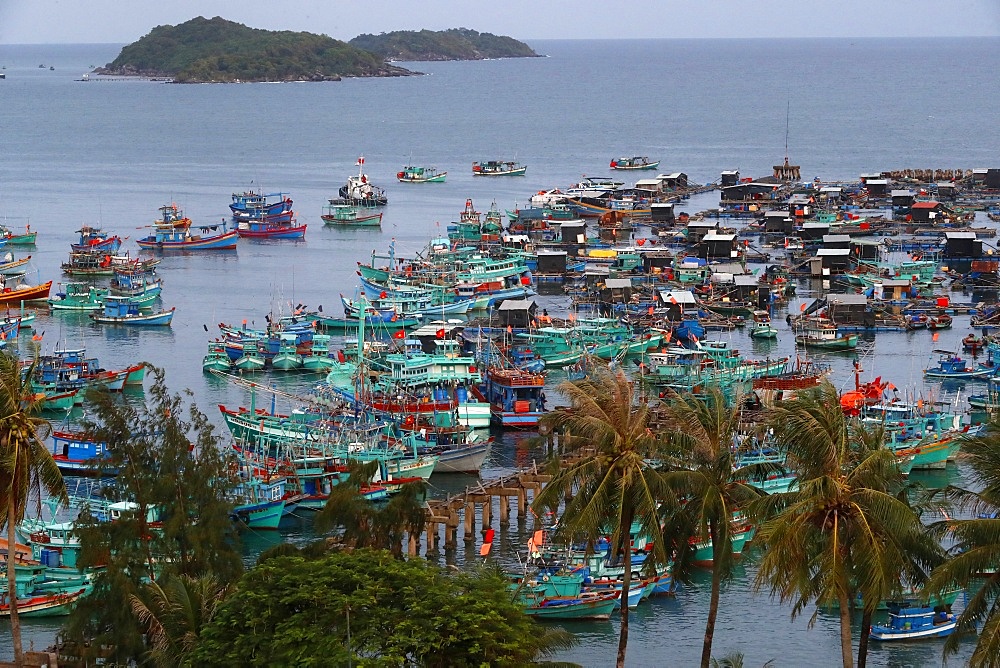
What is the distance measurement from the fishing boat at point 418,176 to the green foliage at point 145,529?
84.1 metres

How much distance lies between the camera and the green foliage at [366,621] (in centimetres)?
1938

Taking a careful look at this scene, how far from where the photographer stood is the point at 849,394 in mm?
43812

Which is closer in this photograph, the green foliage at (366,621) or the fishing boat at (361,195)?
the green foliage at (366,621)

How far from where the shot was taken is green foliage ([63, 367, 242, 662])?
78.5 ft

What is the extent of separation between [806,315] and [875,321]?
256 cm

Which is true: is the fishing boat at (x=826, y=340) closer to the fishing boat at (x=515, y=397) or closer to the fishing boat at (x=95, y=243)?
the fishing boat at (x=515, y=397)

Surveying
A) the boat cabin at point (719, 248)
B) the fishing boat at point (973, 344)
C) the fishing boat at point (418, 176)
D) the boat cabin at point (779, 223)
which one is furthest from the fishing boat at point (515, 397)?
the fishing boat at point (418, 176)

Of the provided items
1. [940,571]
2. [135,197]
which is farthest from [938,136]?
[940,571]

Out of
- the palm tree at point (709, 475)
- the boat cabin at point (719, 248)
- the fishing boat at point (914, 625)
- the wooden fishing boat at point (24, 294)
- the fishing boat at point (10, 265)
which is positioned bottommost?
the fishing boat at point (914, 625)

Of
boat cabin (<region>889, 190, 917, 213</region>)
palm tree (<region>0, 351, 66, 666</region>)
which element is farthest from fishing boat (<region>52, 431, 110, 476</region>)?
boat cabin (<region>889, 190, 917, 213</region>)

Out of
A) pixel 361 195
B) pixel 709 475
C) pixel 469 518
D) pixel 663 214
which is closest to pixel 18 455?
pixel 709 475

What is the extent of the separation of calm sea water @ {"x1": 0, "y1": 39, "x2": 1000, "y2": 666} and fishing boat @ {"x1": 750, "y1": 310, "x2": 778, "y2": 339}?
0.51 meters

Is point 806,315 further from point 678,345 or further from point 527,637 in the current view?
point 527,637

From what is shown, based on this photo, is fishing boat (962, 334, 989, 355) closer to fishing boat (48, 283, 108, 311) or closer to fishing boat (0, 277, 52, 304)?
fishing boat (48, 283, 108, 311)
